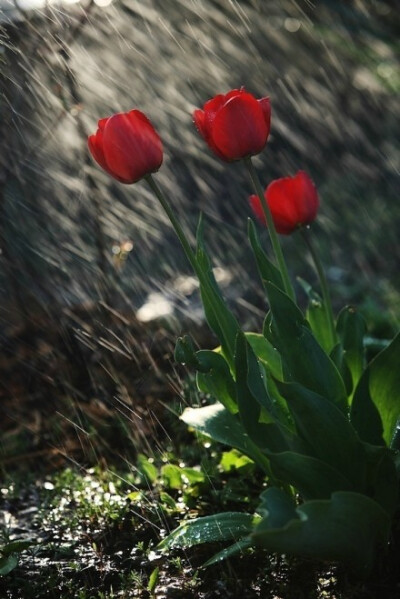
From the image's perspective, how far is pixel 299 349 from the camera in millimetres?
1256

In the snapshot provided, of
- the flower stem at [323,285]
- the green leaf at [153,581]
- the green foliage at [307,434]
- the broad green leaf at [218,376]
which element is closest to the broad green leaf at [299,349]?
the green foliage at [307,434]

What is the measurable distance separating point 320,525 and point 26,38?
1711 millimetres

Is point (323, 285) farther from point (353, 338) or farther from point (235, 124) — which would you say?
point (235, 124)

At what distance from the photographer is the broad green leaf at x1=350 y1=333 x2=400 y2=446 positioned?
126cm

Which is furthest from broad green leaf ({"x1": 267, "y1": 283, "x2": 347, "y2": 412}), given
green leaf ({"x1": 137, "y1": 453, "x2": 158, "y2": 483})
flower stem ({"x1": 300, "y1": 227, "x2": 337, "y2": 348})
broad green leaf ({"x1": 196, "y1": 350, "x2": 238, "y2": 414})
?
green leaf ({"x1": 137, "y1": 453, "x2": 158, "y2": 483})

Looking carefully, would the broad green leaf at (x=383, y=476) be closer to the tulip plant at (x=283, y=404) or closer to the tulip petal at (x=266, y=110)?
the tulip plant at (x=283, y=404)

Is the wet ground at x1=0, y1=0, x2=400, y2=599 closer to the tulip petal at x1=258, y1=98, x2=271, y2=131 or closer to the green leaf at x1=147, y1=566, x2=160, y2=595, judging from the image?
the green leaf at x1=147, y1=566, x2=160, y2=595

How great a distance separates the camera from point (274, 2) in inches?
181

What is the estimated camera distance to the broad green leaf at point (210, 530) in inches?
50.4

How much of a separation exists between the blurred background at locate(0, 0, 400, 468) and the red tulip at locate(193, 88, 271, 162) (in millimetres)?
718

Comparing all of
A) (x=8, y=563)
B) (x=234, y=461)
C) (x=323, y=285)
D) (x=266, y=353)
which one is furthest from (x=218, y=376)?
(x=8, y=563)

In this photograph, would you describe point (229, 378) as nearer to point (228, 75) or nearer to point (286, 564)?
point (286, 564)

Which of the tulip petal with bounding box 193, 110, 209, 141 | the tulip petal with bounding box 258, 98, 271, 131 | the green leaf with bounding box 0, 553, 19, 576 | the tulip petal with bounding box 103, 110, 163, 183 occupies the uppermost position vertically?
the tulip petal with bounding box 103, 110, 163, 183

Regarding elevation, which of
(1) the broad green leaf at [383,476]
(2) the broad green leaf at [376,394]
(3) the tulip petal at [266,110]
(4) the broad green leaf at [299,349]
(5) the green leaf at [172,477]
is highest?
(3) the tulip petal at [266,110]
